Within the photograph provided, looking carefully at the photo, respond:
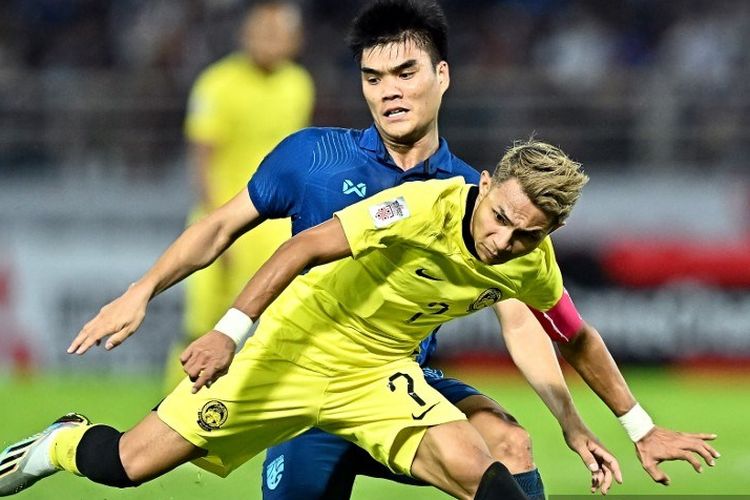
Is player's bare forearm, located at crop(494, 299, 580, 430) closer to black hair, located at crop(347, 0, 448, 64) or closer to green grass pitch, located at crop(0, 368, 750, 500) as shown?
black hair, located at crop(347, 0, 448, 64)

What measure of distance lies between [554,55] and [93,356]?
20.4 feet

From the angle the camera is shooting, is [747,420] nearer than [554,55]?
Yes

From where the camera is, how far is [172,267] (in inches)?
236

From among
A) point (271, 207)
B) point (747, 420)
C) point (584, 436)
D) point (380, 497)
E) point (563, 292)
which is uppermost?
point (271, 207)

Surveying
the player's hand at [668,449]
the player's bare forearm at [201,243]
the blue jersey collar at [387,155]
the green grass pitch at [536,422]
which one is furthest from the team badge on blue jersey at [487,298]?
the green grass pitch at [536,422]

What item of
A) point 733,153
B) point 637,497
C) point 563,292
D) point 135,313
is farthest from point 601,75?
point 135,313

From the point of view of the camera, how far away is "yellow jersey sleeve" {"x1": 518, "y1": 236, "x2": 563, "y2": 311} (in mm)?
5844

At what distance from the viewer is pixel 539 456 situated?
9781 millimetres

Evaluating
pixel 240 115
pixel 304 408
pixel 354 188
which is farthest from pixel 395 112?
pixel 240 115

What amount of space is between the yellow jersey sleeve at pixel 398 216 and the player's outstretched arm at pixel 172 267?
0.81 metres

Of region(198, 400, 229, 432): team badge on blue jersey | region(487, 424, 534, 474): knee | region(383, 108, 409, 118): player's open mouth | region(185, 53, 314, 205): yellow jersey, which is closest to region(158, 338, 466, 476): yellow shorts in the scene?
region(198, 400, 229, 432): team badge on blue jersey

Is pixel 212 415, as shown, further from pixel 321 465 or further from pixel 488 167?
pixel 488 167

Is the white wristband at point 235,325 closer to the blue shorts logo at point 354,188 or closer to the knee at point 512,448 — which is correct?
the blue shorts logo at point 354,188

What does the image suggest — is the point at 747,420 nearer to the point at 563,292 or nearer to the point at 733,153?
the point at 733,153
